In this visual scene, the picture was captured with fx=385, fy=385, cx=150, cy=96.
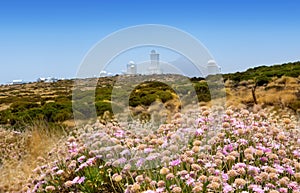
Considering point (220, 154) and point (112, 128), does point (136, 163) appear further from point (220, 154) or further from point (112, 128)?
point (112, 128)

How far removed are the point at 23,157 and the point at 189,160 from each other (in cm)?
510

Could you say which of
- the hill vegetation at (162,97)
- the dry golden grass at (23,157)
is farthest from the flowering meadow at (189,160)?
the hill vegetation at (162,97)

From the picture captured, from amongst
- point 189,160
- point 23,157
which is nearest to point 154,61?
point 23,157

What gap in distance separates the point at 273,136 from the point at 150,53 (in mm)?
3465

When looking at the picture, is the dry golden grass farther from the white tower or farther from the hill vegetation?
the white tower

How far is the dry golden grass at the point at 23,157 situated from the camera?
5345 mm

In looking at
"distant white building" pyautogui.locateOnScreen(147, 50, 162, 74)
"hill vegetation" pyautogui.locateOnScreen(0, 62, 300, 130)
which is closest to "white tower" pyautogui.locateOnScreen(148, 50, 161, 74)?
"distant white building" pyautogui.locateOnScreen(147, 50, 162, 74)

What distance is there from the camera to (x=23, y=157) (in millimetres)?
7344

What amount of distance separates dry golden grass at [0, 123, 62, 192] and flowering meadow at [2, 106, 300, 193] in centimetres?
92

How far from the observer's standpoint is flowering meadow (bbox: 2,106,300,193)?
2.90 m

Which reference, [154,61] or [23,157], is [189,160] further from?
[23,157]

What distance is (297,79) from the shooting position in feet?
63.6

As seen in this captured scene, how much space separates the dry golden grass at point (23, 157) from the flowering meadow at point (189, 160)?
0.92 meters

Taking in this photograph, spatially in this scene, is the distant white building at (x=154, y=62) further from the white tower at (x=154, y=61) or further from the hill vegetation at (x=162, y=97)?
the hill vegetation at (x=162, y=97)
